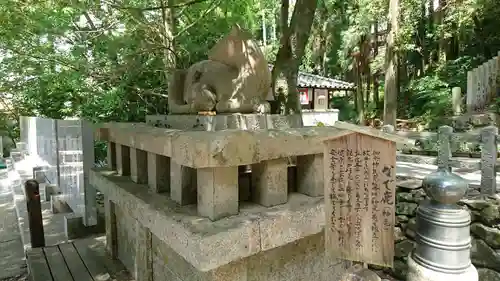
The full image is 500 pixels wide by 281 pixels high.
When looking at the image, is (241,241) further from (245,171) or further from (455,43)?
(455,43)

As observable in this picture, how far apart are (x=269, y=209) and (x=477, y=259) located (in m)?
5.17

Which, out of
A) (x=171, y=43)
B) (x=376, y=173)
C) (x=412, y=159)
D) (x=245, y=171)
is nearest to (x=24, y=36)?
(x=171, y=43)

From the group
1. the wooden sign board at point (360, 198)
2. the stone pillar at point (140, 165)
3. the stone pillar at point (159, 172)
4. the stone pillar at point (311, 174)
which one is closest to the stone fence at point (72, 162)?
the stone pillar at point (140, 165)

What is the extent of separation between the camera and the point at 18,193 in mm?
7016

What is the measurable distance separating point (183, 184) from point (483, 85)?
11823mm

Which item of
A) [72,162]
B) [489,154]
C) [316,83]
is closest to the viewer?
[72,162]

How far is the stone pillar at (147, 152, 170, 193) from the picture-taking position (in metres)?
2.49

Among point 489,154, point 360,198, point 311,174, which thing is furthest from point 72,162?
point 489,154

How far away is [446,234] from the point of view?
2031 millimetres

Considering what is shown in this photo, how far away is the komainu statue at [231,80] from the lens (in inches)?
101

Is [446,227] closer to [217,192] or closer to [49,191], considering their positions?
[217,192]

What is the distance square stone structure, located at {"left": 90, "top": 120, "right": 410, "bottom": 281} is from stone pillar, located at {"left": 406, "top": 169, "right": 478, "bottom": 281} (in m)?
0.71

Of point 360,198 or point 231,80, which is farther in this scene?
point 231,80

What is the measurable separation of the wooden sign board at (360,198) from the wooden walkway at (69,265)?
2.02 metres
